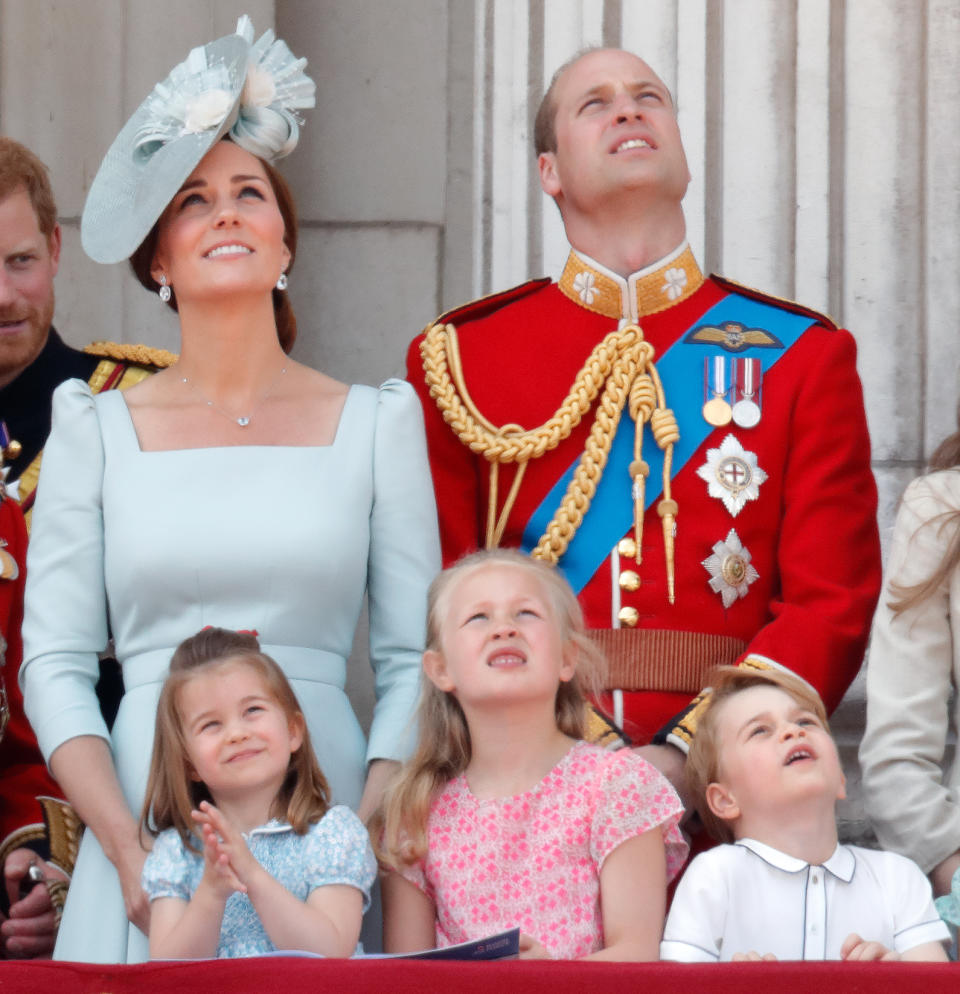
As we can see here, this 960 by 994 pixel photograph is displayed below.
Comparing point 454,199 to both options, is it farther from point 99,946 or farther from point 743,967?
point 743,967

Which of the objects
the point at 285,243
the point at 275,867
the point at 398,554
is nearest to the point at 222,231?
the point at 285,243

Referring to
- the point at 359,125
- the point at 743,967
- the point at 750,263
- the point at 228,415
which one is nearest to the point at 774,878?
the point at 743,967

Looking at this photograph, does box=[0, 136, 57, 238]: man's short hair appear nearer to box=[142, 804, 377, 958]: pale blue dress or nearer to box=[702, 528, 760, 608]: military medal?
box=[702, 528, 760, 608]: military medal

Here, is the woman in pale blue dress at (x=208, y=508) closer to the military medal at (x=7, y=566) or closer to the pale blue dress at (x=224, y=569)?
the pale blue dress at (x=224, y=569)

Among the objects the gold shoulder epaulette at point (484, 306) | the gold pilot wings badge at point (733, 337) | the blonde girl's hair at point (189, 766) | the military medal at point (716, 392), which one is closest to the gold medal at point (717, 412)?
the military medal at point (716, 392)

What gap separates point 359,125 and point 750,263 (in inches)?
32.9

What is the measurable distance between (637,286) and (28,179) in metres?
1.11

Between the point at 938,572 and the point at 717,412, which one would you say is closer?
the point at 938,572

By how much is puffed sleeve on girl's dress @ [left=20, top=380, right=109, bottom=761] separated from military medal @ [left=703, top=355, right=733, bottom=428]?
93cm

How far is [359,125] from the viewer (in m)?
4.65

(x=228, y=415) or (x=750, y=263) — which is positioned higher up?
(x=750, y=263)

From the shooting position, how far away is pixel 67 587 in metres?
3.20

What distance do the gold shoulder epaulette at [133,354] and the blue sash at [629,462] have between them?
31.0 inches

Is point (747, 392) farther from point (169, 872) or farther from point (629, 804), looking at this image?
point (169, 872)
